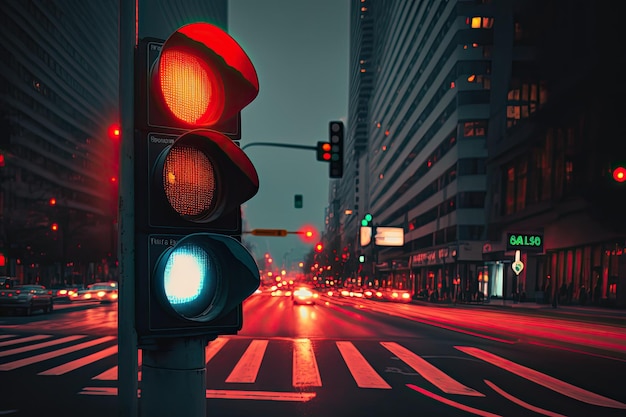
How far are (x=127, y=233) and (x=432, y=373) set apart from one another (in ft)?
33.9

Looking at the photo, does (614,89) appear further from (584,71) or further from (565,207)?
(565,207)

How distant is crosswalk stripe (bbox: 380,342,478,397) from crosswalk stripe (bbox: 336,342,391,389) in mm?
1039

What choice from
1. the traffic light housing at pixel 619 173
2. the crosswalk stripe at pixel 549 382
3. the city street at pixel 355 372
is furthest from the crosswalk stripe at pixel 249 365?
the traffic light housing at pixel 619 173

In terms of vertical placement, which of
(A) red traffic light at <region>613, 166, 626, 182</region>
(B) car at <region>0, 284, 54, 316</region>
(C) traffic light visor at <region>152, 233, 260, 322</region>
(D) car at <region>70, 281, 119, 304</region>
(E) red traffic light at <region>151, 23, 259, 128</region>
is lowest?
(D) car at <region>70, 281, 119, 304</region>

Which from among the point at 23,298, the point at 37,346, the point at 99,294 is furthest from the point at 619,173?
the point at 99,294

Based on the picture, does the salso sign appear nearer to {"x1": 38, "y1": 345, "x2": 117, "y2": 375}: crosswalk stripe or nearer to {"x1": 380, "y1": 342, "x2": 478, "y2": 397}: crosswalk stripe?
{"x1": 380, "y1": 342, "x2": 478, "y2": 397}: crosswalk stripe

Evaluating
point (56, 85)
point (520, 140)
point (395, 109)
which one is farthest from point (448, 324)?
point (56, 85)

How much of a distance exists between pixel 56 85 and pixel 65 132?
7.88 m

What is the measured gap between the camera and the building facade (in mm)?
32188

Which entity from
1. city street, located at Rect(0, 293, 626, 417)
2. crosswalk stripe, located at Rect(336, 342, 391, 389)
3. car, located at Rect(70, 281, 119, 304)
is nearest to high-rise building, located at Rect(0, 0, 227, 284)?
car, located at Rect(70, 281, 119, 304)

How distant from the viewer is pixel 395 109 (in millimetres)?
89375

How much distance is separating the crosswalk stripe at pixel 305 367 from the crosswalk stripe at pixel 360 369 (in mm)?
802

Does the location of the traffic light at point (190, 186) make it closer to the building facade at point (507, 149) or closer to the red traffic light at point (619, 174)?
the red traffic light at point (619, 174)

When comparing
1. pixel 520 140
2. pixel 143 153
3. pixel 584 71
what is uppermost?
pixel 584 71
